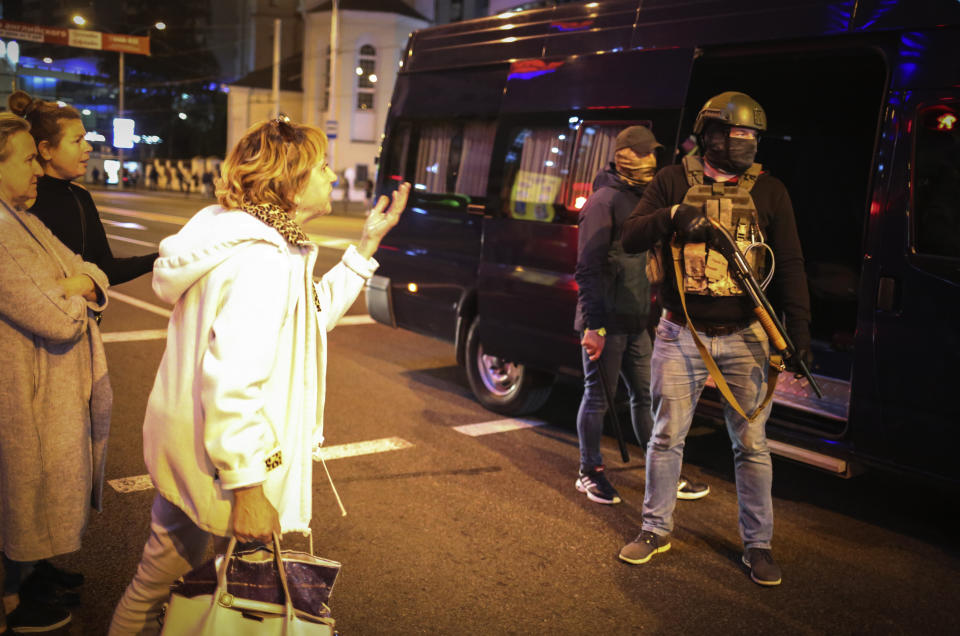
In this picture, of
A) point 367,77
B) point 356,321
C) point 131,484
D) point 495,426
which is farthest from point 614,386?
point 367,77

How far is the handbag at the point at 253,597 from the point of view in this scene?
2.12 m

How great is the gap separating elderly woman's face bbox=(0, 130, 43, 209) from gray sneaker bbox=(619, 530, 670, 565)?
2.91 metres

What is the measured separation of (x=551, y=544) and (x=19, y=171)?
2809 mm

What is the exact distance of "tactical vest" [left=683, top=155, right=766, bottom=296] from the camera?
145 inches

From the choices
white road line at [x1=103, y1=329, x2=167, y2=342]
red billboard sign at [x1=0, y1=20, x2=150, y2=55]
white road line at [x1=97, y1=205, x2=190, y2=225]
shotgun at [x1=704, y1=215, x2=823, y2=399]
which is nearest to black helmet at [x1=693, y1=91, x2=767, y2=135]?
shotgun at [x1=704, y1=215, x2=823, y2=399]

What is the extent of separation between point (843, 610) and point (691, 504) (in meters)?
1.28

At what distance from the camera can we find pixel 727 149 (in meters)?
Result: 3.69

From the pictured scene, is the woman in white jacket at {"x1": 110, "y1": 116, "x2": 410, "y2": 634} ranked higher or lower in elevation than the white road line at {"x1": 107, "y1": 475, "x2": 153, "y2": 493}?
higher

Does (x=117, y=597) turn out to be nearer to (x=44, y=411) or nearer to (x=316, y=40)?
(x=44, y=411)

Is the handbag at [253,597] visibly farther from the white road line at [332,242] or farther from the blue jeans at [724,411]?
the white road line at [332,242]

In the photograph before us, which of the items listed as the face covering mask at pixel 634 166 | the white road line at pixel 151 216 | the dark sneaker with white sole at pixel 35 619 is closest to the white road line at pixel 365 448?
the dark sneaker with white sole at pixel 35 619

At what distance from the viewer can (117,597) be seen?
3496mm

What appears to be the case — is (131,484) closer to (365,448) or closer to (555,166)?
(365,448)

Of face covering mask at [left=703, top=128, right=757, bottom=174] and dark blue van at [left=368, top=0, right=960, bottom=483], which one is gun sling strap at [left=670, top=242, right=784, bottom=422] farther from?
dark blue van at [left=368, top=0, right=960, bottom=483]
